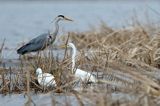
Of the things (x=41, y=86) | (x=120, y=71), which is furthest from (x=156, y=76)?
(x=41, y=86)

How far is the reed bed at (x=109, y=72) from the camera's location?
6.28 meters

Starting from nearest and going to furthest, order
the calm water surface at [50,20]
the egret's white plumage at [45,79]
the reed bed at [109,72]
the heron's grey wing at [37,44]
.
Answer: the reed bed at [109,72] < the egret's white plumage at [45,79] < the heron's grey wing at [37,44] < the calm water surface at [50,20]

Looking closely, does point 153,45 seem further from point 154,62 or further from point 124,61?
point 124,61

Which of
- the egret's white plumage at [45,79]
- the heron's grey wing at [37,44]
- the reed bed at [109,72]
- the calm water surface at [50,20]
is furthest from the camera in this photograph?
the calm water surface at [50,20]

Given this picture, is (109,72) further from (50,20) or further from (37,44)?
(50,20)

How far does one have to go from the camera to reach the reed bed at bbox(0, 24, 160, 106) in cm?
628

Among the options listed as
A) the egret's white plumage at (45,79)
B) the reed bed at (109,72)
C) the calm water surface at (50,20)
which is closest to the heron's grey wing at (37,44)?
the reed bed at (109,72)

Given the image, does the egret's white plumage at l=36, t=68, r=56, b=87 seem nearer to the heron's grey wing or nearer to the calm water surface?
the heron's grey wing

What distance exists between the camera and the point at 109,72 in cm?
746

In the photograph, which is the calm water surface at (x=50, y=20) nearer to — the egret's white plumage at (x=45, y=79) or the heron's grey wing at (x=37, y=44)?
the heron's grey wing at (x=37, y=44)

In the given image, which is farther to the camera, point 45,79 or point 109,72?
point 45,79

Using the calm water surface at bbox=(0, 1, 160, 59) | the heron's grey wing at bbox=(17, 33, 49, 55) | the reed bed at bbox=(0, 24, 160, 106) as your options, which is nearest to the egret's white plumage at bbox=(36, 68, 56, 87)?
the reed bed at bbox=(0, 24, 160, 106)

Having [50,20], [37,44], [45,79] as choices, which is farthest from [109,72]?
[50,20]

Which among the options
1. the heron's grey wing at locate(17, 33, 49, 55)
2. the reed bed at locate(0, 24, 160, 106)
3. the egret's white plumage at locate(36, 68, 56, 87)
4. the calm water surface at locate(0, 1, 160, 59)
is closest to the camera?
the reed bed at locate(0, 24, 160, 106)
